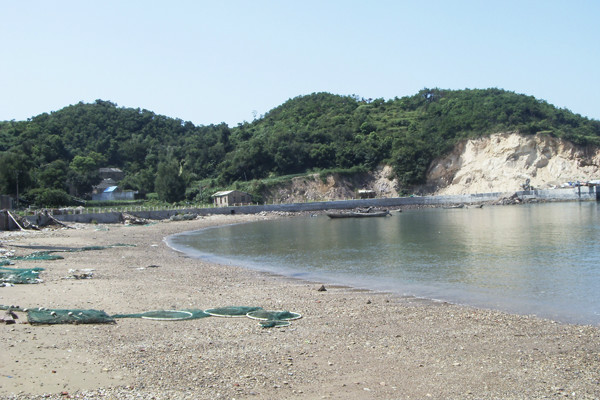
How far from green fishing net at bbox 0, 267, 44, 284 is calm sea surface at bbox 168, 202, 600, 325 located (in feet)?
31.2

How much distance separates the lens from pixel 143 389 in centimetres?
725

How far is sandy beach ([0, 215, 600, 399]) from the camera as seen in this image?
7484mm

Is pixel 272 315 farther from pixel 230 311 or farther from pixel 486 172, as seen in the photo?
pixel 486 172

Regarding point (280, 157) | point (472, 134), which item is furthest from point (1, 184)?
point (472, 134)

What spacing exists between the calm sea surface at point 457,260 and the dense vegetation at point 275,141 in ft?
154

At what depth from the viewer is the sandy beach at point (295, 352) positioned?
7.48 m

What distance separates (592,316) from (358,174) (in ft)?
263

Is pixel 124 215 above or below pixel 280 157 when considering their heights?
below

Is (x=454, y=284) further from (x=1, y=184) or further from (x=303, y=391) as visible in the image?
(x=1, y=184)

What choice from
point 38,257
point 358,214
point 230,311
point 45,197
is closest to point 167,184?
point 45,197

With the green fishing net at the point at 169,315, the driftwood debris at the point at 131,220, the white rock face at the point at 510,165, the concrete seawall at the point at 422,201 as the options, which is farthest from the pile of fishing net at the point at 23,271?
the white rock face at the point at 510,165

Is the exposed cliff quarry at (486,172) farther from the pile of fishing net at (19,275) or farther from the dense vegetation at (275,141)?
the pile of fishing net at (19,275)

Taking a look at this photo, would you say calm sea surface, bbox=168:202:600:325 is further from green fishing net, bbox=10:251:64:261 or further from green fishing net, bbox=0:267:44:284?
green fishing net, bbox=0:267:44:284

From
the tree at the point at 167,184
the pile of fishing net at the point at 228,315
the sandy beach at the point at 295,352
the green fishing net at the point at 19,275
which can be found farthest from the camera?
the tree at the point at 167,184
